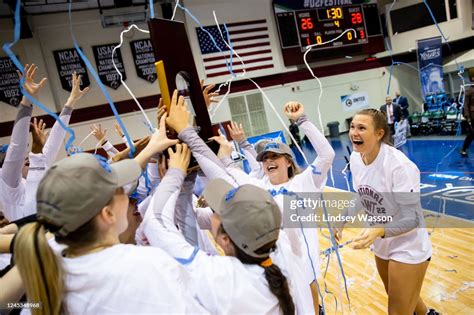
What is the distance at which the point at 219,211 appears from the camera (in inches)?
43.5

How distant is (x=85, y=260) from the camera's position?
84cm

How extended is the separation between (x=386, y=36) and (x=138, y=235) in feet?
43.0

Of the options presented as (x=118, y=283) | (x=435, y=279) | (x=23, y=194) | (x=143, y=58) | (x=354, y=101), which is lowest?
(x=435, y=279)

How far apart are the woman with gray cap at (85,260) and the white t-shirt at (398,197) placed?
1.44 meters

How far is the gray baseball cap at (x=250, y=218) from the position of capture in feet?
3.33

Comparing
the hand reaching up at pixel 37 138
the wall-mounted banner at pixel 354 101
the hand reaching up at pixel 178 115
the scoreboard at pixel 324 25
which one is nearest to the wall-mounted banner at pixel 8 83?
the scoreboard at pixel 324 25

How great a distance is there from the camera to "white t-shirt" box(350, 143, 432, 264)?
1.81 m

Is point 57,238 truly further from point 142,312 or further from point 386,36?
point 386,36

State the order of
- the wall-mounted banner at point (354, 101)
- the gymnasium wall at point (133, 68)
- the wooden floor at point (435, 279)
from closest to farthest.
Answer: the wooden floor at point (435, 279)
the gymnasium wall at point (133, 68)
the wall-mounted banner at point (354, 101)

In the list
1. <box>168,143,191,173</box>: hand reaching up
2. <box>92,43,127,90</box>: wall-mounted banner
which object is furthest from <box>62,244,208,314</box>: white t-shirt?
<box>92,43,127,90</box>: wall-mounted banner

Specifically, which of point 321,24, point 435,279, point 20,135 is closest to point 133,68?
point 321,24

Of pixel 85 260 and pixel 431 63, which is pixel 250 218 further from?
pixel 431 63

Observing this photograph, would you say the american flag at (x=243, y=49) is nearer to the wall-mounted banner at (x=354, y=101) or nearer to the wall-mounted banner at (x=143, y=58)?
the wall-mounted banner at (x=143, y=58)

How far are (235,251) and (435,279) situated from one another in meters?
2.68
